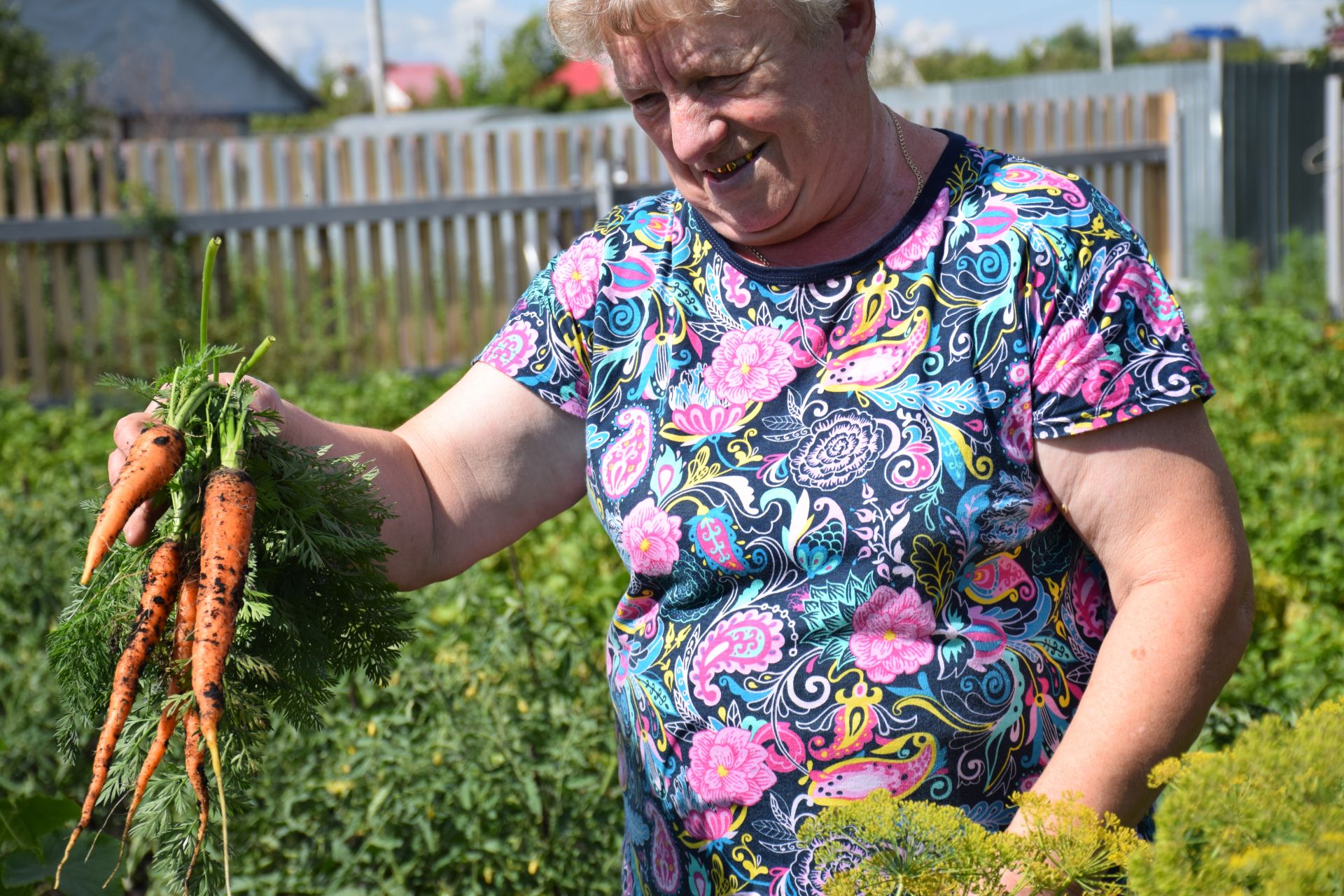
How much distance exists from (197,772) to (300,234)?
23.8 ft

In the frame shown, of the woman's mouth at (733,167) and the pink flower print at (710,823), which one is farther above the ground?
the woman's mouth at (733,167)

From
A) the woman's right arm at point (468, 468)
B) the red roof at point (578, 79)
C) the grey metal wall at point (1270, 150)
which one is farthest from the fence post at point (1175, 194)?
the red roof at point (578, 79)

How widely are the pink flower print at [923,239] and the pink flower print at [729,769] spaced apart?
1.99 ft

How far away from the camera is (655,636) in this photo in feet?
5.24

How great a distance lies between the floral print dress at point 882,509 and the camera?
4.67 feet

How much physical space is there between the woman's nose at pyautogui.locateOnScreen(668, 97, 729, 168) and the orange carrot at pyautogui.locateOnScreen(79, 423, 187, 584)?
2.28 ft

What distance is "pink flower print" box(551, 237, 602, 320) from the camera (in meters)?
1.69

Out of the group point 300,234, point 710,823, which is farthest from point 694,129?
point 300,234

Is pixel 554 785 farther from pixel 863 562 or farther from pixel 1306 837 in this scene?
pixel 1306 837

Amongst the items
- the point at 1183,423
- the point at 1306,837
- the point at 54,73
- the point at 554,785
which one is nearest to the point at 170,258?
the point at 554,785

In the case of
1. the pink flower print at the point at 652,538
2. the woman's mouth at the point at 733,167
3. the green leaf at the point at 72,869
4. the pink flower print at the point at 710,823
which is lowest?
the green leaf at the point at 72,869

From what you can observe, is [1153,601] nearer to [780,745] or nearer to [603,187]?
[780,745]

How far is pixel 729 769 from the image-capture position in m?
1.51

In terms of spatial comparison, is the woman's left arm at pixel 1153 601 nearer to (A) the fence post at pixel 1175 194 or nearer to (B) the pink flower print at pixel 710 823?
(B) the pink flower print at pixel 710 823
